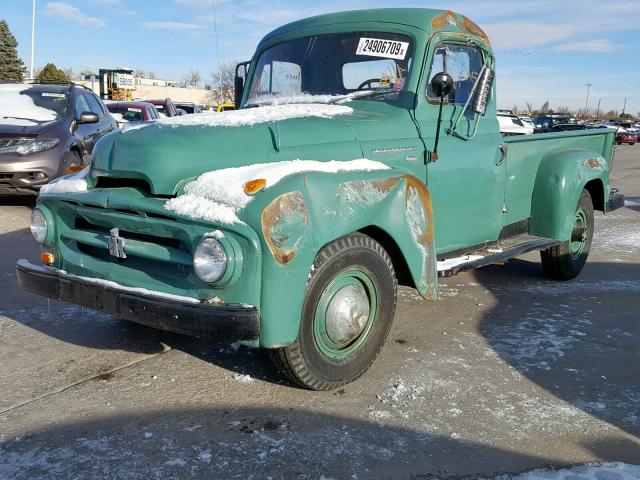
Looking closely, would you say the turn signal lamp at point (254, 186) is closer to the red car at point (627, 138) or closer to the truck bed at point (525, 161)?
the truck bed at point (525, 161)

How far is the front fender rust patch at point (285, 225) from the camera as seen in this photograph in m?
2.73

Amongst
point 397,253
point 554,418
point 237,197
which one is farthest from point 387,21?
point 554,418

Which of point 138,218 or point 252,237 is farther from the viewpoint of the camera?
point 138,218

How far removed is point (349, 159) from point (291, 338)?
1164mm

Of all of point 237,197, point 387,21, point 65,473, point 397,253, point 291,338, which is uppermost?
point 387,21

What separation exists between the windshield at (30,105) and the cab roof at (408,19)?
17.5 feet

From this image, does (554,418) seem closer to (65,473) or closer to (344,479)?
(344,479)

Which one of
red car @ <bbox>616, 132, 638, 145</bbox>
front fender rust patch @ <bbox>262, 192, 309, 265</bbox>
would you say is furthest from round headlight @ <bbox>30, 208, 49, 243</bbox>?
red car @ <bbox>616, 132, 638, 145</bbox>

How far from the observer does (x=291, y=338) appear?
288 cm

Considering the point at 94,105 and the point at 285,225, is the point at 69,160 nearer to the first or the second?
the point at 94,105

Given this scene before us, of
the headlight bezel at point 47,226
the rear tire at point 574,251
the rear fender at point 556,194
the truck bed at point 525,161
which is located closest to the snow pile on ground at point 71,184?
the headlight bezel at point 47,226

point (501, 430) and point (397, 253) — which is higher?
point (397, 253)

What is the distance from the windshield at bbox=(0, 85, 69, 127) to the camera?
848cm

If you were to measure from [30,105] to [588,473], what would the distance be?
866 centimetres
